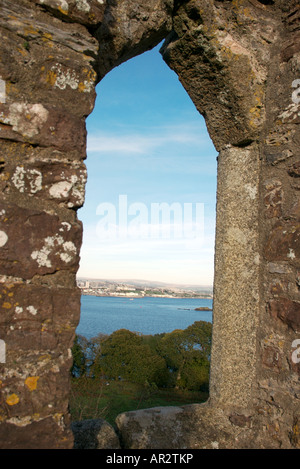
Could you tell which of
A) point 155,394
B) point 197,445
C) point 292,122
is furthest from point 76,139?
point 155,394

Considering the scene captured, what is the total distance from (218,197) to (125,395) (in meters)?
4.03

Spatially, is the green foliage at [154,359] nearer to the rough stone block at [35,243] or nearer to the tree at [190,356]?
the tree at [190,356]

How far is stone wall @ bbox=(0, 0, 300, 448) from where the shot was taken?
133 cm

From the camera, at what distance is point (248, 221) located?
8.19 ft

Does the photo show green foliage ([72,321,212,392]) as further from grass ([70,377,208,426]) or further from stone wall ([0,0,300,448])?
stone wall ([0,0,300,448])

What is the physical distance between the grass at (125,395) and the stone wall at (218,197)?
2.84 m

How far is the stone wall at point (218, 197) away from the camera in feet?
4.37

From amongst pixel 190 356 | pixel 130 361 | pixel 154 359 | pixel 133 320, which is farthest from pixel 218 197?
pixel 133 320

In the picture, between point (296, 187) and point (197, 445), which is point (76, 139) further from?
point (197, 445)

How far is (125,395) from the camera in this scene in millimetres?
5438

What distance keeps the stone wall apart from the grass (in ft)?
9.32

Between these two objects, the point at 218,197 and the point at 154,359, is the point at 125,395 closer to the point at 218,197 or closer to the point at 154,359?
the point at 154,359
